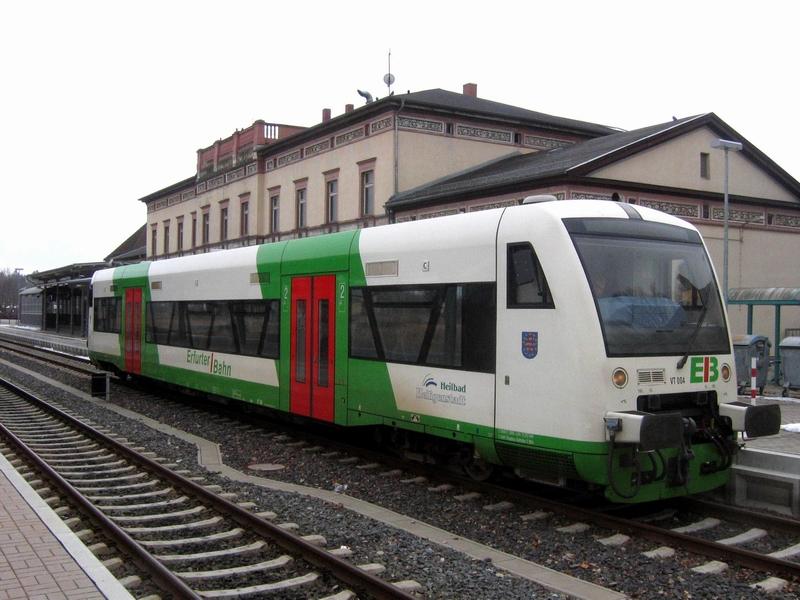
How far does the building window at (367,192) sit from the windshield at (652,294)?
77.3 feet

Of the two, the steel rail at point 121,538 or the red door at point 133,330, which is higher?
the red door at point 133,330

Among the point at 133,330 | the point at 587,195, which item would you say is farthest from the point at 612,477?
the point at 587,195

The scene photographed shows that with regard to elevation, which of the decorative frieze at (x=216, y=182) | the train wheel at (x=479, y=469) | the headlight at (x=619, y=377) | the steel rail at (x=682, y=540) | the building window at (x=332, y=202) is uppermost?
the decorative frieze at (x=216, y=182)

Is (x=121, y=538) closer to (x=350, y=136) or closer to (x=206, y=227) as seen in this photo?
(x=350, y=136)

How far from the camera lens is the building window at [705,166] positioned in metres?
26.9

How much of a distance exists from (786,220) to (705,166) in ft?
13.4

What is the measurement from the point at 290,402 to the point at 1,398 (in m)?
9.57

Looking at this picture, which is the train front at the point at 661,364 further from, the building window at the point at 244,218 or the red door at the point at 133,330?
the building window at the point at 244,218

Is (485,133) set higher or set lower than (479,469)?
higher

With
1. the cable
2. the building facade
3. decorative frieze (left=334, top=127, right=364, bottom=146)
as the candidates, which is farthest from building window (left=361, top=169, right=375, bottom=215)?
the cable

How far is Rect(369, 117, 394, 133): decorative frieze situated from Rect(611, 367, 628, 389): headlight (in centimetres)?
2397

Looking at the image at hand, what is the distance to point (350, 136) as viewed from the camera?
107 feet

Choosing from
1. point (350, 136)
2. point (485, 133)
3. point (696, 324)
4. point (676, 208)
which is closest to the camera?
point (696, 324)

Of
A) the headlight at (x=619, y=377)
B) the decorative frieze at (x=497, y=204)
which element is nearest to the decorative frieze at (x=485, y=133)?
the decorative frieze at (x=497, y=204)
